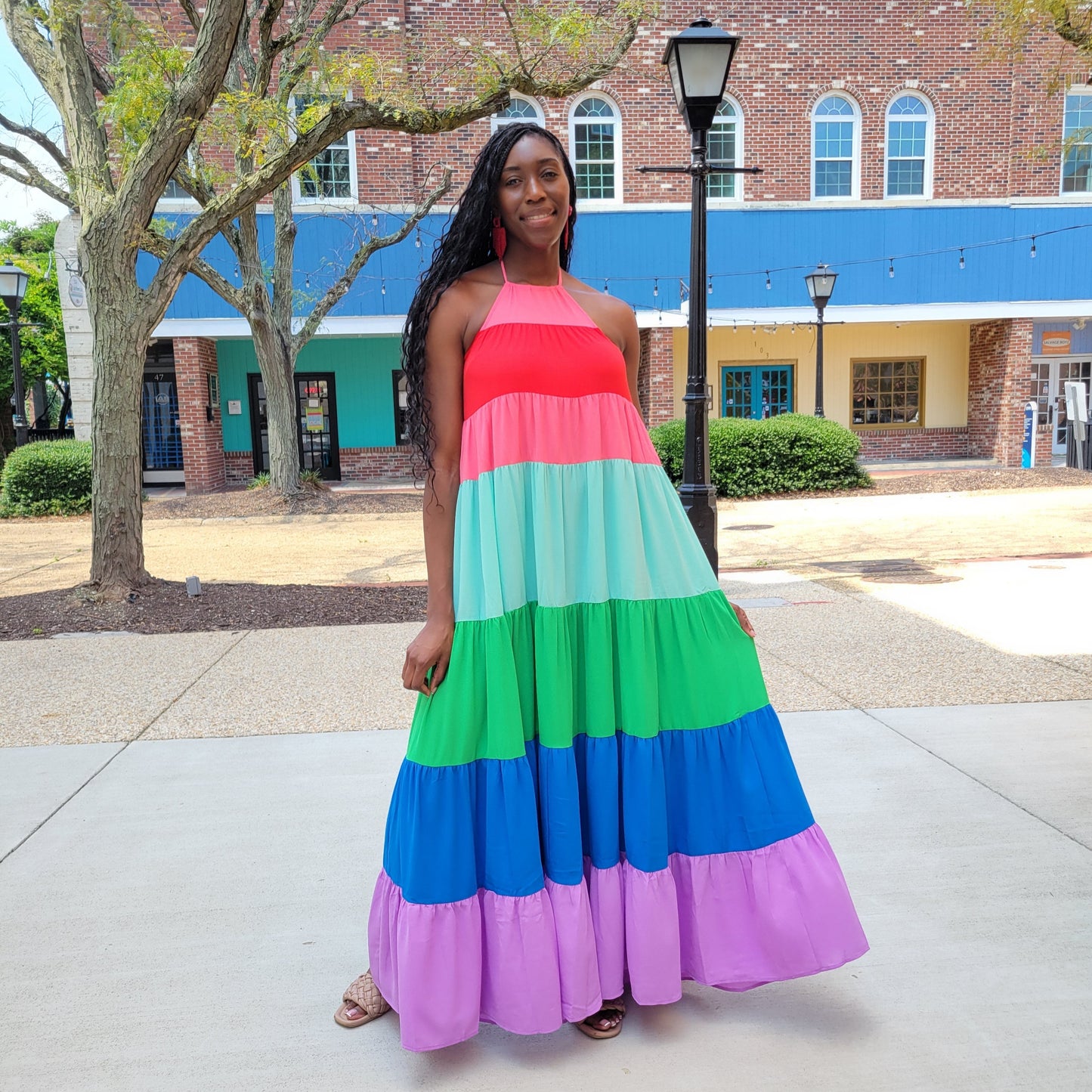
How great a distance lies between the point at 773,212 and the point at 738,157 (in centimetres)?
130

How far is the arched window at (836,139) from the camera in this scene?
1942 cm

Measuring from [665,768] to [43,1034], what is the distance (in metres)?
1.51

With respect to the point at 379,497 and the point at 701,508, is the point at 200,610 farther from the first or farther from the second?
the point at 379,497

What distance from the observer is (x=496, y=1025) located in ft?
6.97

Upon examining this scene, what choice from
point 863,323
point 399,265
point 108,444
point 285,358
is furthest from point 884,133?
point 108,444

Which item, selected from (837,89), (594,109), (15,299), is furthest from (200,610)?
(837,89)

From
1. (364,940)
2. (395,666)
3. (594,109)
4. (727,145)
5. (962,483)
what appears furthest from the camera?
(727,145)

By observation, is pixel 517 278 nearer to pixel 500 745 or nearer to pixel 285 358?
pixel 500 745

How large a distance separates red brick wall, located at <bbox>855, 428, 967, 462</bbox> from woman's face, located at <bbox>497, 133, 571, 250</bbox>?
2053 centimetres

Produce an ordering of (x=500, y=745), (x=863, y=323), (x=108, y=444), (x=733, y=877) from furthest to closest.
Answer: (x=863, y=323), (x=108, y=444), (x=733, y=877), (x=500, y=745)

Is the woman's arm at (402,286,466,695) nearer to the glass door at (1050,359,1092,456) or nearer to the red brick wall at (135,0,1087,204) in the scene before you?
the red brick wall at (135,0,1087,204)

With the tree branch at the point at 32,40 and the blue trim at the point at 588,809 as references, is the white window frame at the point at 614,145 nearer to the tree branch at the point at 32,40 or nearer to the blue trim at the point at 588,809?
the tree branch at the point at 32,40

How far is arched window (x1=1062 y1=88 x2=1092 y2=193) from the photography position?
1920 centimetres

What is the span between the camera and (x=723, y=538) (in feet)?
37.3
